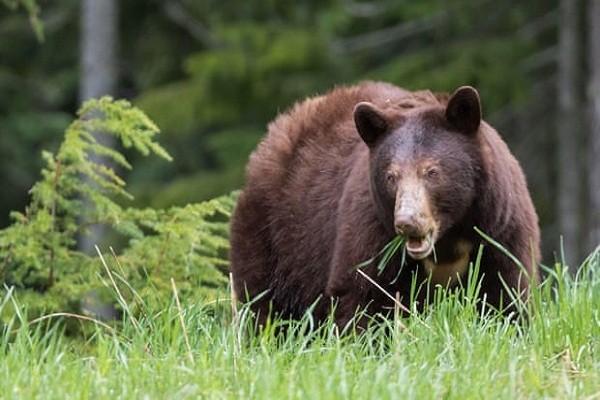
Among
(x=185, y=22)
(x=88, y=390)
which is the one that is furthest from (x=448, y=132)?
(x=185, y=22)

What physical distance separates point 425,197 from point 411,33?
14653 millimetres

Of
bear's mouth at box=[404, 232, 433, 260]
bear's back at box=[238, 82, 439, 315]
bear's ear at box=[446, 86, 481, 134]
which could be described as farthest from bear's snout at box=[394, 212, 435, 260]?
bear's back at box=[238, 82, 439, 315]

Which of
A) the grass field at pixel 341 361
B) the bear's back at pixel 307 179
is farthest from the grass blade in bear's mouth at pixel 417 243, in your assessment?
the bear's back at pixel 307 179

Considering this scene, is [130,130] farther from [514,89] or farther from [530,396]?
[514,89]

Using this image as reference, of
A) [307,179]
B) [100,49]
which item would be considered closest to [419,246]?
[307,179]

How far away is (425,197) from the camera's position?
276 inches

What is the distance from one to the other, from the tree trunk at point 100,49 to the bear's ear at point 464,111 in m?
16.4

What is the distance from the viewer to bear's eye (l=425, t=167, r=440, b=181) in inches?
280

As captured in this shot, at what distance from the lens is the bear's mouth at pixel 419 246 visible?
690 centimetres

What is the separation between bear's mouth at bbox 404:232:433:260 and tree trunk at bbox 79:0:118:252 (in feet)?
54.9

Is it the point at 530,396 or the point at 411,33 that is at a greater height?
the point at 411,33

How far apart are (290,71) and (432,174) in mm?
12495

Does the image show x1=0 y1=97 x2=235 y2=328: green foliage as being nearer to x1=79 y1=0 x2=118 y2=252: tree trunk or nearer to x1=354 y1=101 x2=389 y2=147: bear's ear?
x1=354 y1=101 x2=389 y2=147: bear's ear

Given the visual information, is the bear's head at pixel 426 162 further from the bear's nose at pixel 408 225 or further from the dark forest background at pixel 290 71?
the dark forest background at pixel 290 71
